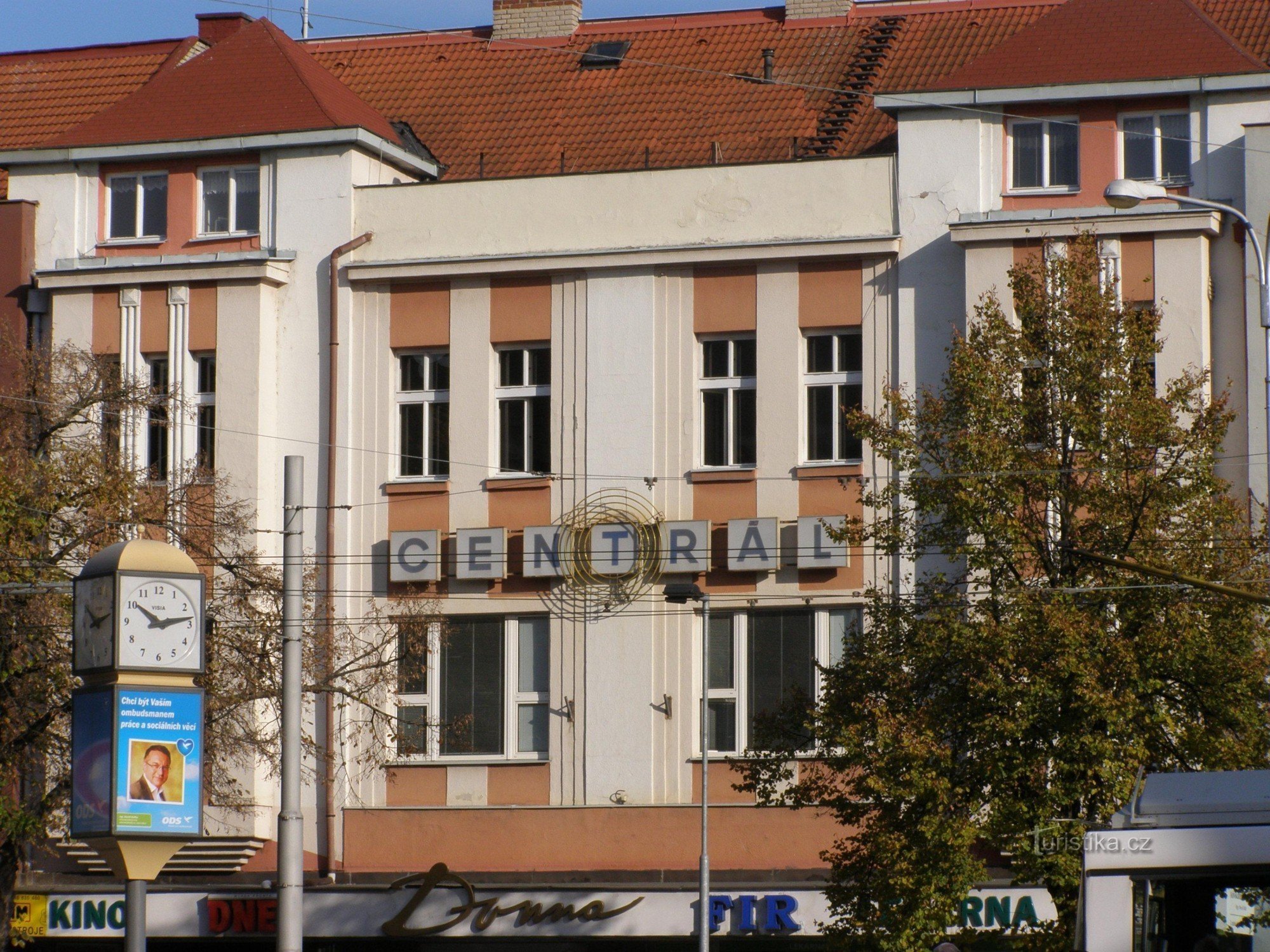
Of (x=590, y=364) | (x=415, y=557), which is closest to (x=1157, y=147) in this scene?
(x=590, y=364)

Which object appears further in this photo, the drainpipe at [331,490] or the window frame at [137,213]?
the window frame at [137,213]

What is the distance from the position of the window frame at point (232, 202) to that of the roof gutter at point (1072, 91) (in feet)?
29.6

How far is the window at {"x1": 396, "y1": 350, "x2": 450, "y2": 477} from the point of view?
104ft

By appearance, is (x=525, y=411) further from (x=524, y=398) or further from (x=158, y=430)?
(x=158, y=430)

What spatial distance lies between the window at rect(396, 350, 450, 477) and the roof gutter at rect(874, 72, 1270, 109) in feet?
23.6

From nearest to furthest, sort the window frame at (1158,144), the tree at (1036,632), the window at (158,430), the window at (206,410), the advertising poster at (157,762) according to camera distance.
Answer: the advertising poster at (157,762) → the tree at (1036,632) → the window frame at (1158,144) → the window at (206,410) → the window at (158,430)

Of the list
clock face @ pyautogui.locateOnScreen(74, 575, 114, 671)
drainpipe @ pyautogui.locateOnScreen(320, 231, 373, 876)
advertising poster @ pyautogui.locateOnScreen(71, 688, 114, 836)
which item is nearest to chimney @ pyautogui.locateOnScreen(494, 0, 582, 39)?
drainpipe @ pyautogui.locateOnScreen(320, 231, 373, 876)

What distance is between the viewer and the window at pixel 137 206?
33.1 m

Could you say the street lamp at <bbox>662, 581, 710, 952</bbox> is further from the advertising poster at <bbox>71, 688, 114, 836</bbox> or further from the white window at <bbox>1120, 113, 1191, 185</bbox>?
the advertising poster at <bbox>71, 688, 114, 836</bbox>

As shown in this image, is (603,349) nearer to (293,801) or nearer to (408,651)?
(408,651)

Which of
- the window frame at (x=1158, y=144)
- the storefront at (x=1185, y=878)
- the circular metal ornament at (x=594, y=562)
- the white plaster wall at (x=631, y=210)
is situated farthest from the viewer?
the white plaster wall at (x=631, y=210)

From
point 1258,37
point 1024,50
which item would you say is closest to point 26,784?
point 1024,50

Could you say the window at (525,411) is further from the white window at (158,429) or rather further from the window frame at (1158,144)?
the window frame at (1158,144)

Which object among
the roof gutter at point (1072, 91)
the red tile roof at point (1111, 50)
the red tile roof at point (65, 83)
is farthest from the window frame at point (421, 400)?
the red tile roof at point (1111, 50)
